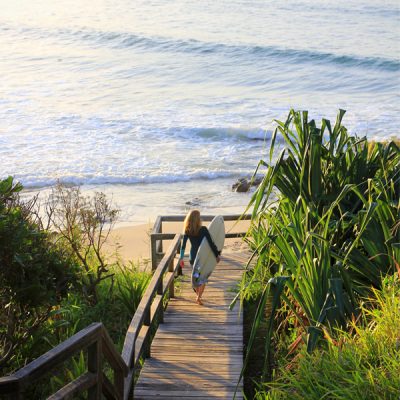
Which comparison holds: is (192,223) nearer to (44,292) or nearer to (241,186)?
(44,292)

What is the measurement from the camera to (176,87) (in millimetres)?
37031

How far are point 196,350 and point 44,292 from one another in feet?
7.81

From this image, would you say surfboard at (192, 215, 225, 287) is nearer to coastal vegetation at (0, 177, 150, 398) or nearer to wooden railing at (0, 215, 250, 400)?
coastal vegetation at (0, 177, 150, 398)

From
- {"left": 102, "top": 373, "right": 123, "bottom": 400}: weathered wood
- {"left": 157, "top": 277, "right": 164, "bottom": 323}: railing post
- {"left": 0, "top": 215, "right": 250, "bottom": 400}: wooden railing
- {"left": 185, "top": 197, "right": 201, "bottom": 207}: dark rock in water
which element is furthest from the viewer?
{"left": 185, "top": 197, "right": 201, "bottom": 207}: dark rock in water

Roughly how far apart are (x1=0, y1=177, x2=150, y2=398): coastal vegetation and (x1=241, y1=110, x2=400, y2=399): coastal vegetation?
1590mm

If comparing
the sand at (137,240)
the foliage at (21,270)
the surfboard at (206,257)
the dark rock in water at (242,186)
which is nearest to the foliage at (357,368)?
the foliage at (21,270)

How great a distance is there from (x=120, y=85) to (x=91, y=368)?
32.8 metres

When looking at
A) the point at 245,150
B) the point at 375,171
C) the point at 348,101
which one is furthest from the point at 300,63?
the point at 375,171

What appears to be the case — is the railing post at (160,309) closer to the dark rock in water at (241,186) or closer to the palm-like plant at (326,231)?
the palm-like plant at (326,231)

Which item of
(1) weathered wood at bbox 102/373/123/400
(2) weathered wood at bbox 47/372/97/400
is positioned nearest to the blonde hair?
(1) weathered wood at bbox 102/373/123/400

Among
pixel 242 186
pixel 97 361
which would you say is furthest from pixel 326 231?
pixel 242 186

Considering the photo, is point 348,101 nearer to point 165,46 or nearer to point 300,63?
point 300,63

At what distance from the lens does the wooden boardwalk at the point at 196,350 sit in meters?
7.28

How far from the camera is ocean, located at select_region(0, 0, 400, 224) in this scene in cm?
2266
